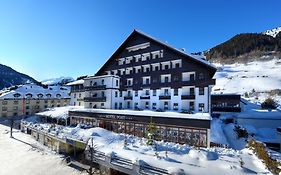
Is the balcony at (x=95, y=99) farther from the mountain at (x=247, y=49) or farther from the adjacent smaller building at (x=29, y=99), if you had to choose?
the mountain at (x=247, y=49)

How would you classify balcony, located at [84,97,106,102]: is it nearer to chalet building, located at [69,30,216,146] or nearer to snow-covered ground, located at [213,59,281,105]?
chalet building, located at [69,30,216,146]

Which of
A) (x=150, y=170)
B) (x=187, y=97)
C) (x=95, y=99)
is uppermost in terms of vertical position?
(x=187, y=97)

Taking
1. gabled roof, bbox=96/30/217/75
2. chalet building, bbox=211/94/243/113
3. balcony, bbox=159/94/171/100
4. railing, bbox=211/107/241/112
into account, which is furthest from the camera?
chalet building, bbox=211/94/243/113

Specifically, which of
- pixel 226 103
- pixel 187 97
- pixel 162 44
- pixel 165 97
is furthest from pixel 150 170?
pixel 226 103

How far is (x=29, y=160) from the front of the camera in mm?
24969

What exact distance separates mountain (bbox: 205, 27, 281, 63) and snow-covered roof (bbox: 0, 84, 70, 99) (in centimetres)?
9845

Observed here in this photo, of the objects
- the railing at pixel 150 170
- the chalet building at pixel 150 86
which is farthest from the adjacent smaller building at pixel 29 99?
the railing at pixel 150 170

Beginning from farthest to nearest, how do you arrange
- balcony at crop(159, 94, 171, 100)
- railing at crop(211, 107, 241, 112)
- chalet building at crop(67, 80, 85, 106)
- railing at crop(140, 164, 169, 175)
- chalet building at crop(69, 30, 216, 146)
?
1. chalet building at crop(67, 80, 85, 106)
2. railing at crop(211, 107, 241, 112)
3. balcony at crop(159, 94, 171, 100)
4. chalet building at crop(69, 30, 216, 146)
5. railing at crop(140, 164, 169, 175)

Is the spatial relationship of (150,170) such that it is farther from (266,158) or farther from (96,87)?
(96,87)

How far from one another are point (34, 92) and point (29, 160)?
A: 47.2 meters

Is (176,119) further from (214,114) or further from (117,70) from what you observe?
(117,70)

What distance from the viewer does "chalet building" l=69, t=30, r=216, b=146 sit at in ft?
92.3

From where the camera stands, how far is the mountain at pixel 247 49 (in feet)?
379

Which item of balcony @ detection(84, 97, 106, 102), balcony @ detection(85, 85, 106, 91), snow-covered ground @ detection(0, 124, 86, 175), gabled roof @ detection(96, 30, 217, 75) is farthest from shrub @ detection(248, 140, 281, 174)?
balcony @ detection(85, 85, 106, 91)
